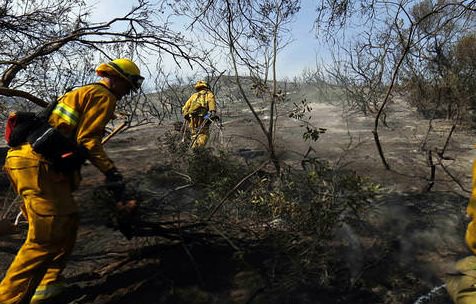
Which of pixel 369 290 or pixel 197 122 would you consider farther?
pixel 197 122

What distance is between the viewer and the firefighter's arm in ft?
8.44

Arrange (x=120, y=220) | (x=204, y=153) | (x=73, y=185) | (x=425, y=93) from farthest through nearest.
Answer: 1. (x=425, y=93)
2. (x=204, y=153)
3. (x=73, y=185)
4. (x=120, y=220)

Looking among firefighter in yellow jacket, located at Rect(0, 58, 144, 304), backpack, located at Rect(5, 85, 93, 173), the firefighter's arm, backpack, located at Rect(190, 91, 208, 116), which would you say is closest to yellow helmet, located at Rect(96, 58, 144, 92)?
firefighter in yellow jacket, located at Rect(0, 58, 144, 304)

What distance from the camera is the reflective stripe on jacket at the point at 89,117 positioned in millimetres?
2582

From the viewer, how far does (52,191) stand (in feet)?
8.64

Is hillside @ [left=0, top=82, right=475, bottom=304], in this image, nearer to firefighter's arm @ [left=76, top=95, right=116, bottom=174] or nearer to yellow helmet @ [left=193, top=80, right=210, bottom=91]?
firefighter's arm @ [left=76, top=95, right=116, bottom=174]

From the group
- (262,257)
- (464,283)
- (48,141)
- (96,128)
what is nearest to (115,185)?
(96,128)

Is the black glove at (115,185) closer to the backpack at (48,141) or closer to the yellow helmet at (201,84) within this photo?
the backpack at (48,141)

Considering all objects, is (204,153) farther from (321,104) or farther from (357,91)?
(321,104)

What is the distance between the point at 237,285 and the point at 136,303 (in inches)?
28.6

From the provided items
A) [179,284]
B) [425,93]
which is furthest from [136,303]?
[425,93]

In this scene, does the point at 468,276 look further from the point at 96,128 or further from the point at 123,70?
the point at 123,70

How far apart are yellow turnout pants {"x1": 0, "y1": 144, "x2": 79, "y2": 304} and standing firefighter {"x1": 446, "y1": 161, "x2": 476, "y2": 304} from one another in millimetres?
2391

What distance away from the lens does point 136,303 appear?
2.75m
